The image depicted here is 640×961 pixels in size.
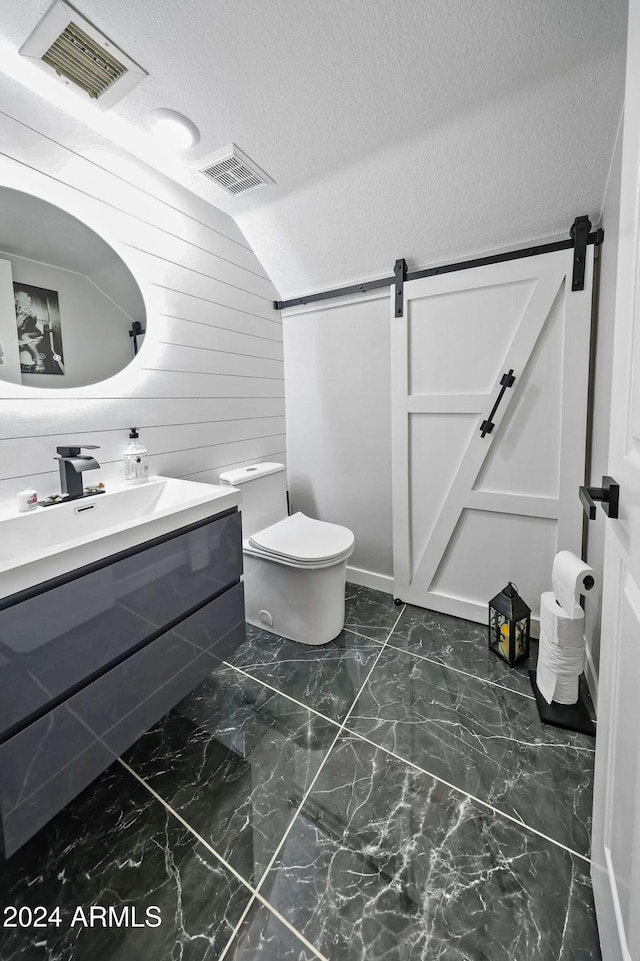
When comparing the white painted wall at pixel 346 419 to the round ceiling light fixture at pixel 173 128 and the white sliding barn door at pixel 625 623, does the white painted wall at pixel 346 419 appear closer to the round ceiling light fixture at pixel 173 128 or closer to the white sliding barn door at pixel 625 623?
the round ceiling light fixture at pixel 173 128

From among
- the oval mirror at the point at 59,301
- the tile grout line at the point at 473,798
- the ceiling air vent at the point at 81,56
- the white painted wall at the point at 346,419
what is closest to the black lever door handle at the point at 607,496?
the tile grout line at the point at 473,798

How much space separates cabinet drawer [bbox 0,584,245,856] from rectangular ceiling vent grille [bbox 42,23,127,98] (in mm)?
1749

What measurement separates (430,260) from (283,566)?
1.78 meters

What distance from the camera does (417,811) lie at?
1102 millimetres

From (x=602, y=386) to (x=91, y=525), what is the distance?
6.62 feet

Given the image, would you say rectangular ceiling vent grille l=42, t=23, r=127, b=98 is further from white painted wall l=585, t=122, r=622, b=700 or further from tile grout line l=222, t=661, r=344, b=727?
tile grout line l=222, t=661, r=344, b=727

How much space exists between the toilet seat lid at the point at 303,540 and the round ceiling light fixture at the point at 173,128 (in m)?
1.68

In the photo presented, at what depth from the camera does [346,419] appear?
7.68 ft

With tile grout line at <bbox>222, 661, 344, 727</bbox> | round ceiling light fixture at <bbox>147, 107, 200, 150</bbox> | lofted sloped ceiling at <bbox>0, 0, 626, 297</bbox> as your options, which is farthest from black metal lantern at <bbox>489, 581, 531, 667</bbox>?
round ceiling light fixture at <bbox>147, 107, 200, 150</bbox>

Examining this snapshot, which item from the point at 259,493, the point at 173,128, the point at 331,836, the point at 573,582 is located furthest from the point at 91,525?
the point at 573,582

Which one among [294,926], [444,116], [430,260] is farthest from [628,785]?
[430,260]

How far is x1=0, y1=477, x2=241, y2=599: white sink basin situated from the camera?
78 cm

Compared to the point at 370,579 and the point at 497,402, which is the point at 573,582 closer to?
the point at 497,402

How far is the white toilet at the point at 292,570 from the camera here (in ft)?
5.71
